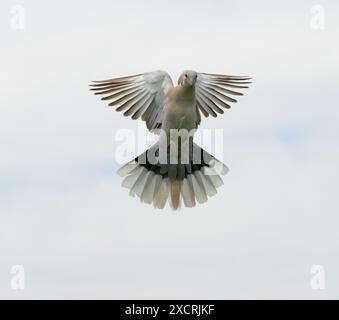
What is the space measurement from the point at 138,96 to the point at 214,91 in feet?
3.40

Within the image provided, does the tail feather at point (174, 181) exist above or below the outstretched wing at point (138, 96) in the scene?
below

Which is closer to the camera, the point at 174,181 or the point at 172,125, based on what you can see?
the point at 172,125

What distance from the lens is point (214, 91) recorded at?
1271 centimetres

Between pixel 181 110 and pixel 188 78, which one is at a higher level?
pixel 188 78

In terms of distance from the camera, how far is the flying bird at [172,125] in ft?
39.4

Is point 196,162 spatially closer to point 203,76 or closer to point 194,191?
point 194,191

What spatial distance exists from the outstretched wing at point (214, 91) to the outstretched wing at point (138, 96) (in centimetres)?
63

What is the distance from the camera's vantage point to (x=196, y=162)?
13.0 m

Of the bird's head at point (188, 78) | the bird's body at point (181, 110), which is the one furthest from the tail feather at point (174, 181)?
the bird's head at point (188, 78)

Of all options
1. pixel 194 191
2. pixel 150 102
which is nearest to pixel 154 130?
pixel 150 102

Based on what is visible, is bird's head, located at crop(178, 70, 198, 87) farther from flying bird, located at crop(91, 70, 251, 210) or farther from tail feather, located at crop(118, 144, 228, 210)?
tail feather, located at crop(118, 144, 228, 210)

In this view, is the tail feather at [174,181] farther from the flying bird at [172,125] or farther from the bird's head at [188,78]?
the bird's head at [188,78]

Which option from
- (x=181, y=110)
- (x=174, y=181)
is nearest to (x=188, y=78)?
(x=181, y=110)

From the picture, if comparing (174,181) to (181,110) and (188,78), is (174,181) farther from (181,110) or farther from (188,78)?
(188,78)
